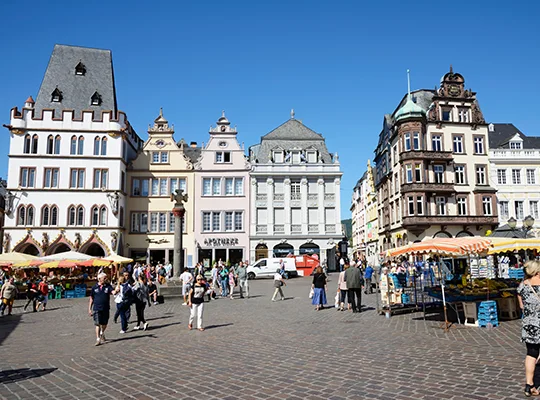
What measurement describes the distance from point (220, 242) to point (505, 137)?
3184cm

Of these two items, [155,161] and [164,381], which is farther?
[155,161]

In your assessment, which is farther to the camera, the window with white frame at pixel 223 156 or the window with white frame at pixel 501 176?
the window with white frame at pixel 223 156

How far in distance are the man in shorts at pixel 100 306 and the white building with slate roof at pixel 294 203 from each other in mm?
34978

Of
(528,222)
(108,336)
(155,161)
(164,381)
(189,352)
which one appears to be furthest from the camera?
(155,161)

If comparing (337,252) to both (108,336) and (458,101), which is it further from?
(108,336)

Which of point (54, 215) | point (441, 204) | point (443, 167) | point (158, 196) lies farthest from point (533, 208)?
point (54, 215)

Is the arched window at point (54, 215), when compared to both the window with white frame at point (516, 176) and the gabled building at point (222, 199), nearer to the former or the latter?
the gabled building at point (222, 199)

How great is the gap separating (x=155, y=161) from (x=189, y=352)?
3923cm

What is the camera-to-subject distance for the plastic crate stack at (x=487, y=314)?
12.1 m

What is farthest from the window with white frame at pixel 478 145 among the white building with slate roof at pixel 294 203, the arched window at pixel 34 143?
the arched window at pixel 34 143

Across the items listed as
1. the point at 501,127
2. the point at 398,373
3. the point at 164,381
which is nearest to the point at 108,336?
the point at 164,381

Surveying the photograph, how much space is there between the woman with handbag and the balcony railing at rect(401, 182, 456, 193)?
36067mm

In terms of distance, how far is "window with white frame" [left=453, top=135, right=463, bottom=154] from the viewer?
43.2 meters

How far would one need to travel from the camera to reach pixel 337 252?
4772cm
